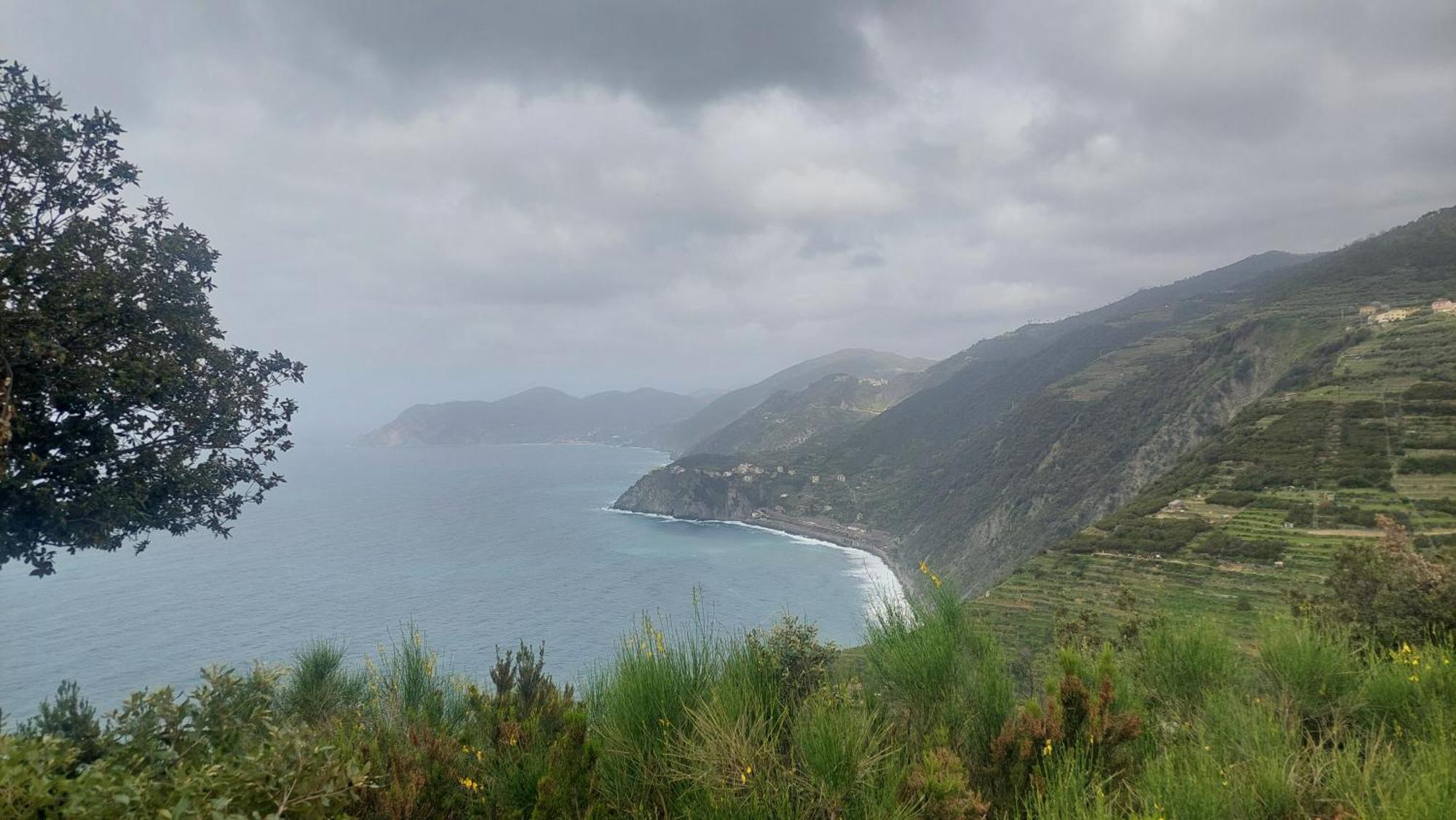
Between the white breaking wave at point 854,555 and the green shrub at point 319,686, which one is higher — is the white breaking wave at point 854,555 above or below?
below

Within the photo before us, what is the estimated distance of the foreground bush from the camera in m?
3.03

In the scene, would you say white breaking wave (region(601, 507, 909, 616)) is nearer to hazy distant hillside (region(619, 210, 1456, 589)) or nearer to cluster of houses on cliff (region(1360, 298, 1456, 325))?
hazy distant hillside (region(619, 210, 1456, 589))

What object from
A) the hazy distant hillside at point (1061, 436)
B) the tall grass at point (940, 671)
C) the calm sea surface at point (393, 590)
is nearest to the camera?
the tall grass at point (940, 671)

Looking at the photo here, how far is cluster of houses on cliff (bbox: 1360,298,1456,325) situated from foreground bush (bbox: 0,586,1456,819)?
108 meters

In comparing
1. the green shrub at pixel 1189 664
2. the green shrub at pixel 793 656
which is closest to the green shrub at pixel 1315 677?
the green shrub at pixel 1189 664

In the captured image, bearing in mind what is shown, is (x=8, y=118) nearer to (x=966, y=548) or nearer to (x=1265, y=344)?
(x=966, y=548)

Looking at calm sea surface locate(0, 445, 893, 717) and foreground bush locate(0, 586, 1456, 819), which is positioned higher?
foreground bush locate(0, 586, 1456, 819)

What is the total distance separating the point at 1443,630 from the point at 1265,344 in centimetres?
10954

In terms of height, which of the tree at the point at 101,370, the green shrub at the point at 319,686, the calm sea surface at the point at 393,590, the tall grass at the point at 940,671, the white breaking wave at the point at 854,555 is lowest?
the white breaking wave at the point at 854,555

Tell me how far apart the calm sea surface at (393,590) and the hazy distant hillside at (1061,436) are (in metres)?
15.7

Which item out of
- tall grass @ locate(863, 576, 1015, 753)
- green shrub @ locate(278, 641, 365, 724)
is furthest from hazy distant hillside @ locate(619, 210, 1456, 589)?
tall grass @ locate(863, 576, 1015, 753)

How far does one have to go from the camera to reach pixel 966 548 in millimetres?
102875

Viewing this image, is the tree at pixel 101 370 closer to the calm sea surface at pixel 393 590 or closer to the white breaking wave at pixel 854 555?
the calm sea surface at pixel 393 590

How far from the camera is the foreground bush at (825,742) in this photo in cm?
303
